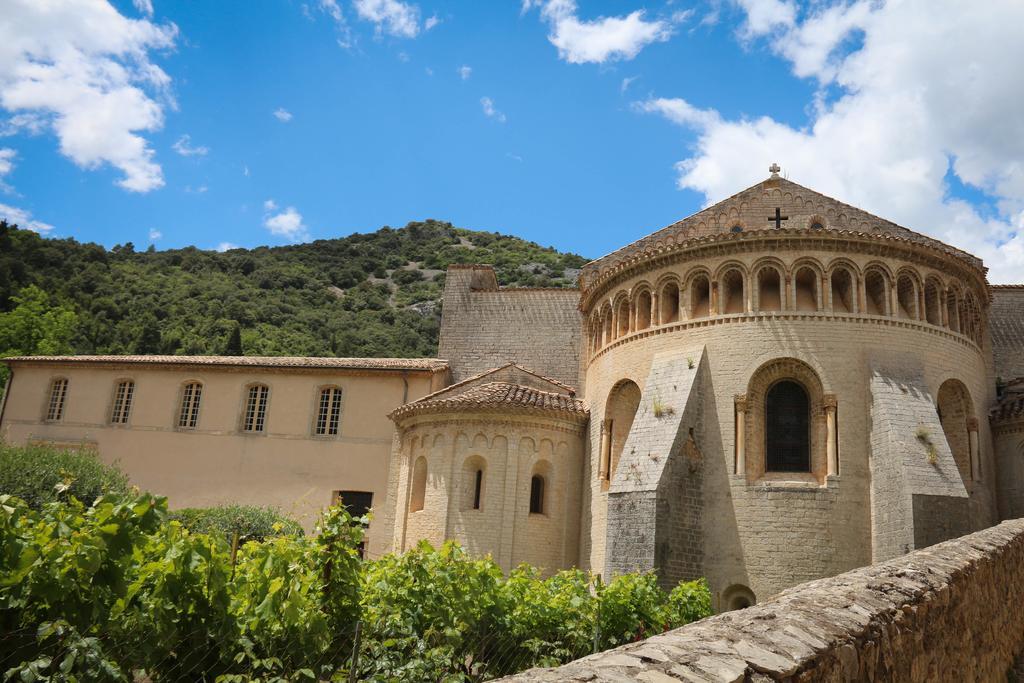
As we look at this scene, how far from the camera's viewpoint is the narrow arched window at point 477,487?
74.5ft

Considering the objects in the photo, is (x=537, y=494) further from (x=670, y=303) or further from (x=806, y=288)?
(x=806, y=288)

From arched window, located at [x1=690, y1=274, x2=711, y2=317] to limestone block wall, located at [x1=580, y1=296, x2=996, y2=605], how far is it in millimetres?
441

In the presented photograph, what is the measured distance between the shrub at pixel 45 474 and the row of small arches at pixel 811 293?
17.7m

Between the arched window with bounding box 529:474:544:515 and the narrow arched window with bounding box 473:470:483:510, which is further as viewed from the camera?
the arched window with bounding box 529:474:544:515

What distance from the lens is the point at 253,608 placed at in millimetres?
7895

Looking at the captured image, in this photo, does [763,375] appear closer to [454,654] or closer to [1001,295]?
[454,654]

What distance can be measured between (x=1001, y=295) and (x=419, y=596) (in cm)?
2710

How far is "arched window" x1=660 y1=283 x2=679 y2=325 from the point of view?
21.1 meters

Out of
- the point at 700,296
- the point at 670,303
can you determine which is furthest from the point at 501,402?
the point at 700,296

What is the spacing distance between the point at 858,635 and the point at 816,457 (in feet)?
48.3

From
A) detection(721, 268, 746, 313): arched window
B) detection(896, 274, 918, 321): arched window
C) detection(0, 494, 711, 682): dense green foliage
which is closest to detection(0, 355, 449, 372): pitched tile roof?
detection(721, 268, 746, 313): arched window

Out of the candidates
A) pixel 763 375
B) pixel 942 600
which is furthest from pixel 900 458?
pixel 942 600

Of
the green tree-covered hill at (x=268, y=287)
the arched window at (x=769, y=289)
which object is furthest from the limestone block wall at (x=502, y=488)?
the green tree-covered hill at (x=268, y=287)

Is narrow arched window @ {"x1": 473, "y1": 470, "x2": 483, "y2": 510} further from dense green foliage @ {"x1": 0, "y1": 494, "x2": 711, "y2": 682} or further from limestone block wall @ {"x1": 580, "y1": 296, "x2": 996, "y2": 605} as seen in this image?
dense green foliage @ {"x1": 0, "y1": 494, "x2": 711, "y2": 682}
